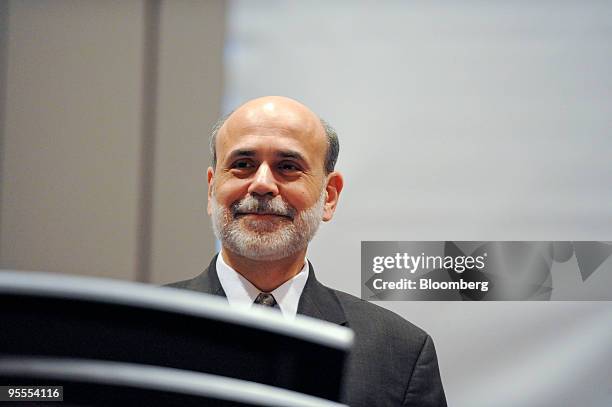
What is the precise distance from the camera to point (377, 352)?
5.41 ft

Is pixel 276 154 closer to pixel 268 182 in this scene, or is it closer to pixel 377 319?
pixel 268 182

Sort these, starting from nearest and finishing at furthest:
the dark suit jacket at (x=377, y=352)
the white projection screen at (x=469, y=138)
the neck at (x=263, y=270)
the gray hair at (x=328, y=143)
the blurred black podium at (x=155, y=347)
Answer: the blurred black podium at (x=155, y=347) < the dark suit jacket at (x=377, y=352) < the neck at (x=263, y=270) < the gray hair at (x=328, y=143) < the white projection screen at (x=469, y=138)

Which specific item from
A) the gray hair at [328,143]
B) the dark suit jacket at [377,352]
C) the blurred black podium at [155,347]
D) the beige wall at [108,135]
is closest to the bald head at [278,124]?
the gray hair at [328,143]

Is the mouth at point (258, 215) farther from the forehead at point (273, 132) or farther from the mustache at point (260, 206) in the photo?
the forehead at point (273, 132)

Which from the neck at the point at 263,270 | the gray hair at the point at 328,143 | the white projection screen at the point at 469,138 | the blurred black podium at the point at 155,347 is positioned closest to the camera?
the blurred black podium at the point at 155,347

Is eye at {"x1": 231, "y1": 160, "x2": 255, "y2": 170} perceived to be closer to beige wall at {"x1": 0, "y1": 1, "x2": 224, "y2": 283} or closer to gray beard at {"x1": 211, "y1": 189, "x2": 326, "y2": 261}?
gray beard at {"x1": 211, "y1": 189, "x2": 326, "y2": 261}

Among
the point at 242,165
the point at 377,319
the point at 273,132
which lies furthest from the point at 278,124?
the point at 377,319

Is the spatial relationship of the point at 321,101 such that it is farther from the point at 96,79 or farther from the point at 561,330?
the point at 561,330

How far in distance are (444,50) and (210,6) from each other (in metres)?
0.68

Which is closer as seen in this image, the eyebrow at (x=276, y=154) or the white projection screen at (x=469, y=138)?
the eyebrow at (x=276, y=154)

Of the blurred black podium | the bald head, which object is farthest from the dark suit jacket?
the blurred black podium

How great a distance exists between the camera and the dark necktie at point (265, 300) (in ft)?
5.24

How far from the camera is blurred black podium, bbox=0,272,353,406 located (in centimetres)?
43

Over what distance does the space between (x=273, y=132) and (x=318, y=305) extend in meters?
0.42
